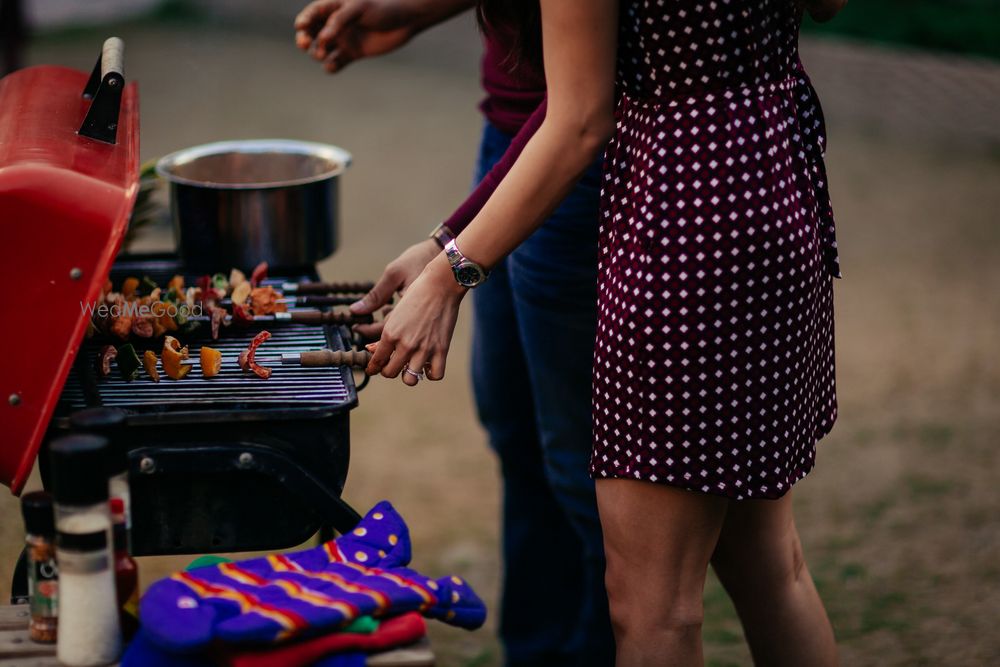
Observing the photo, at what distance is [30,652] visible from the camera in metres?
1.50

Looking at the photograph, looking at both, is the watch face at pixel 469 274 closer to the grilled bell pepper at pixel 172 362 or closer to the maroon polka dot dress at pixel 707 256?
the maroon polka dot dress at pixel 707 256

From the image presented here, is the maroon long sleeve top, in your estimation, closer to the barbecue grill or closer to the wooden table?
the barbecue grill

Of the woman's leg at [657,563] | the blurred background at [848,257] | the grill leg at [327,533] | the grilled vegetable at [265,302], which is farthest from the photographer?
the blurred background at [848,257]

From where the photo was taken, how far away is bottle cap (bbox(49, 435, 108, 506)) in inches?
53.2

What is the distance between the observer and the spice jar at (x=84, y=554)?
1.36 metres

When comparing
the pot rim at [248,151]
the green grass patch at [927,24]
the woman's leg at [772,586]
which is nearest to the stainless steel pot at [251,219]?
the pot rim at [248,151]

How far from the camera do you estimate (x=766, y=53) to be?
1622 mm

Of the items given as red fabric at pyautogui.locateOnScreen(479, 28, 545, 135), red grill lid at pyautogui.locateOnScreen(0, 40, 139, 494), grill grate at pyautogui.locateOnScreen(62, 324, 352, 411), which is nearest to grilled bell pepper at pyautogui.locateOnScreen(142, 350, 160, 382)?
grill grate at pyautogui.locateOnScreen(62, 324, 352, 411)

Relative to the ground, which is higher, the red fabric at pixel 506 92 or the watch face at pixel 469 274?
the red fabric at pixel 506 92

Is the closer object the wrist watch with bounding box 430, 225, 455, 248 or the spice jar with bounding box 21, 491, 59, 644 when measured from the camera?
the spice jar with bounding box 21, 491, 59, 644

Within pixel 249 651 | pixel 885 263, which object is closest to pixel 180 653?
pixel 249 651

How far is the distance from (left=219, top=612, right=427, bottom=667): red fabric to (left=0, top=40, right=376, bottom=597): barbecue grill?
0.26m

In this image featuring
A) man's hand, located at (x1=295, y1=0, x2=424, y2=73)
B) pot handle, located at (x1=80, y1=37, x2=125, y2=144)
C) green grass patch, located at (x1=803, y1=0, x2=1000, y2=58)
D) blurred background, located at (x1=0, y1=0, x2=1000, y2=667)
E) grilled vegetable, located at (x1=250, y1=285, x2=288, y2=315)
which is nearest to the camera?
pot handle, located at (x1=80, y1=37, x2=125, y2=144)

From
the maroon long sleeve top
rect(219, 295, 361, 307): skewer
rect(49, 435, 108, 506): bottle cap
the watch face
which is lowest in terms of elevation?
rect(219, 295, 361, 307): skewer
